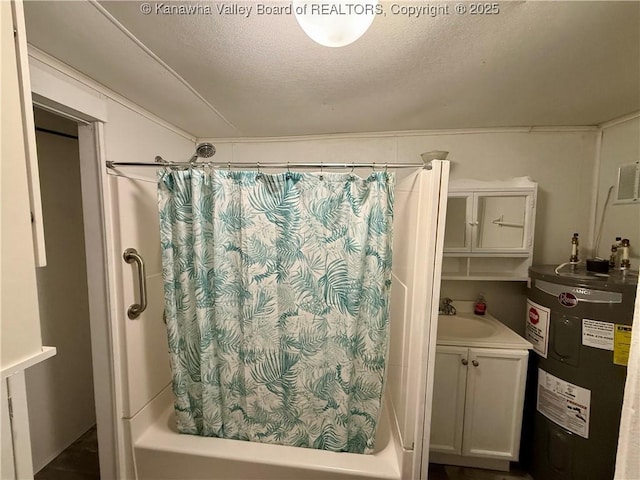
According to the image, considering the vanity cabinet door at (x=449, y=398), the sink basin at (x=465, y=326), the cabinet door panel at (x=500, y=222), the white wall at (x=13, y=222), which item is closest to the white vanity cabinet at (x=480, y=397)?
the vanity cabinet door at (x=449, y=398)

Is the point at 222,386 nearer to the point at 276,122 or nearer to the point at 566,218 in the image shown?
the point at 276,122

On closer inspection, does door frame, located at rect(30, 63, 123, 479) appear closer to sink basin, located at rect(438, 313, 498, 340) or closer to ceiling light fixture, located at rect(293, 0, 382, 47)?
ceiling light fixture, located at rect(293, 0, 382, 47)

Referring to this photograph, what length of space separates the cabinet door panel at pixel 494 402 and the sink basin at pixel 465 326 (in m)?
0.22

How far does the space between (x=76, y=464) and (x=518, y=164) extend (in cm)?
Result: 353

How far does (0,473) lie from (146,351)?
2.79 feet

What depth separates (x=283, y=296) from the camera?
1.18m

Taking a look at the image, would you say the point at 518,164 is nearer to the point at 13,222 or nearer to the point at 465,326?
the point at 465,326

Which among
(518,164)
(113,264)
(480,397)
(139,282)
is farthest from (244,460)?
(518,164)

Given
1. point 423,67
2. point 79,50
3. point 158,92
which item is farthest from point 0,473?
point 423,67

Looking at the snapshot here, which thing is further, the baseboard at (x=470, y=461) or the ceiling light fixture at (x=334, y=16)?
the baseboard at (x=470, y=461)

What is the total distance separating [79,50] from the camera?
952 mm

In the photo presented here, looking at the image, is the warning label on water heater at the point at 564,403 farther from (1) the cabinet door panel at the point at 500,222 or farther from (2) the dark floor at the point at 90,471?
(1) the cabinet door panel at the point at 500,222

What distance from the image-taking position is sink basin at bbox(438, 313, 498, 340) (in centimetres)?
173

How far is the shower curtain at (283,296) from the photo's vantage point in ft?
3.73
